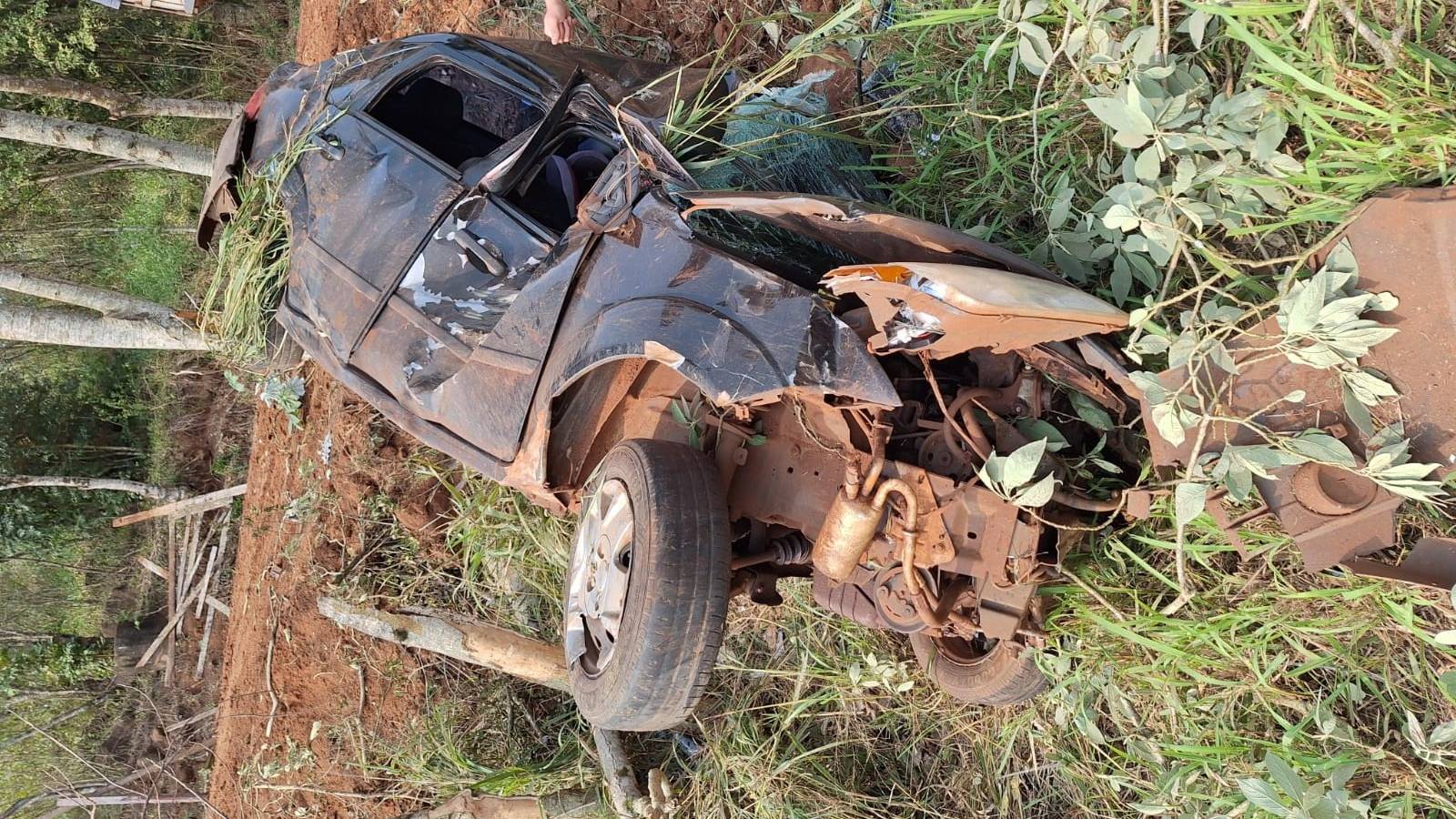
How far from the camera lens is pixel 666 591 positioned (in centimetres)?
251

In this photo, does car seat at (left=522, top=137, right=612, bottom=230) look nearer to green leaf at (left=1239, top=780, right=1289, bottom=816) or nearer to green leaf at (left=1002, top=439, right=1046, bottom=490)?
green leaf at (left=1002, top=439, right=1046, bottom=490)

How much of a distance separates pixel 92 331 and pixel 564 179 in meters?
4.52

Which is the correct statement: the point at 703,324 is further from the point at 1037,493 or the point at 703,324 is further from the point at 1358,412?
the point at 1358,412

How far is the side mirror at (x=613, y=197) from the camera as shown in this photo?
3.02m

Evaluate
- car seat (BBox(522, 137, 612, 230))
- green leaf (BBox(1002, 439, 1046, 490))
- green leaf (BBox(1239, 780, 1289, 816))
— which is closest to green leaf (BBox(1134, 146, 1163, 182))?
green leaf (BBox(1002, 439, 1046, 490))

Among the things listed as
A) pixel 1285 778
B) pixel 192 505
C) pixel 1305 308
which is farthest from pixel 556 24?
pixel 192 505

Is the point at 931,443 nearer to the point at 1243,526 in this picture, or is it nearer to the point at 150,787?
the point at 1243,526

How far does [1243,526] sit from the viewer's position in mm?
2447

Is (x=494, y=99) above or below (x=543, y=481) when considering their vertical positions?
above

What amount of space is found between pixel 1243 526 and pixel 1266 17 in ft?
4.25

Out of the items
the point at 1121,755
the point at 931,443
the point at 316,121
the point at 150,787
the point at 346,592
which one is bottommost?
the point at 150,787

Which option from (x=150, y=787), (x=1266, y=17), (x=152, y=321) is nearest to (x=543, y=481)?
(x=1266, y=17)

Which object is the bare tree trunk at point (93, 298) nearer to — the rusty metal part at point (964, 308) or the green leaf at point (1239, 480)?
the rusty metal part at point (964, 308)

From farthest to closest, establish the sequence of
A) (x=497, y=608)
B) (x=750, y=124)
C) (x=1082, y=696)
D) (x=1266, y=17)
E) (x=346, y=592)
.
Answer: (x=346, y=592), (x=497, y=608), (x=750, y=124), (x=1082, y=696), (x=1266, y=17)
